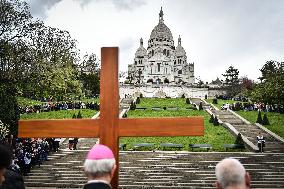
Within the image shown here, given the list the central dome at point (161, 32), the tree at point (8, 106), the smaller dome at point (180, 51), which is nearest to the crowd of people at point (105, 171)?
the tree at point (8, 106)

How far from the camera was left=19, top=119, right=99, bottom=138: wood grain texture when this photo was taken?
4.57 meters

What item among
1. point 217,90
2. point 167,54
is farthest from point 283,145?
point 167,54

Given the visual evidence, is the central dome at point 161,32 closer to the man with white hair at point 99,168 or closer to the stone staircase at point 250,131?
the stone staircase at point 250,131

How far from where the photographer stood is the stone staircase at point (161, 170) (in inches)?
690

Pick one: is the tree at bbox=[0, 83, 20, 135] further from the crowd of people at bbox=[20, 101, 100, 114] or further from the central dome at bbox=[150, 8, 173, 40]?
the central dome at bbox=[150, 8, 173, 40]

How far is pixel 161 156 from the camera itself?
2209 centimetres

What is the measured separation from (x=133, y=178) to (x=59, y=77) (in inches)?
384

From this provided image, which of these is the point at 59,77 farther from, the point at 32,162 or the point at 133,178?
the point at 133,178

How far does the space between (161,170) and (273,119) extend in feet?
66.9

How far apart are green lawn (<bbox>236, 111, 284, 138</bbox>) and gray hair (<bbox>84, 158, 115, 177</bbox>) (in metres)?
26.9

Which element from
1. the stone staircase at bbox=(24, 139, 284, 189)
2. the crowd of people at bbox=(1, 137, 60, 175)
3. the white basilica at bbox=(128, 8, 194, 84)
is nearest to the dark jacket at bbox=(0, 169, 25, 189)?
the crowd of people at bbox=(1, 137, 60, 175)

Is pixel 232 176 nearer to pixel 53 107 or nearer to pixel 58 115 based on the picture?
pixel 58 115

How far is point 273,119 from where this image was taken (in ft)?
119

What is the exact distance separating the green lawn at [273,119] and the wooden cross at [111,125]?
83.5ft
